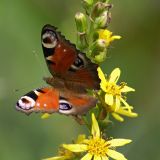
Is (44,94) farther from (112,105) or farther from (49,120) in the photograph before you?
(49,120)

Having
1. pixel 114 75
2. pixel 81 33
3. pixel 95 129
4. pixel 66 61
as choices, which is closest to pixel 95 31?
pixel 81 33

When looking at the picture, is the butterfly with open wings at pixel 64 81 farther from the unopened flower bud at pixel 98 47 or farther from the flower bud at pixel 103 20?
the flower bud at pixel 103 20

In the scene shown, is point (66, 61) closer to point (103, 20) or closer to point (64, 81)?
point (64, 81)

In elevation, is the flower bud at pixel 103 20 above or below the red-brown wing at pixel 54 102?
above

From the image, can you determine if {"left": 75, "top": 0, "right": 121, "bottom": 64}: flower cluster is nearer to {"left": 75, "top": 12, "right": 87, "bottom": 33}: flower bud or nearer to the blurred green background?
{"left": 75, "top": 12, "right": 87, "bottom": 33}: flower bud

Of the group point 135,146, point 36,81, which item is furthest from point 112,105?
point 36,81

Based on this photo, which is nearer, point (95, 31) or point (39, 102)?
point (39, 102)

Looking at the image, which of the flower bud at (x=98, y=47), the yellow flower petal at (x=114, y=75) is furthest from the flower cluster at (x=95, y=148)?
the flower bud at (x=98, y=47)
